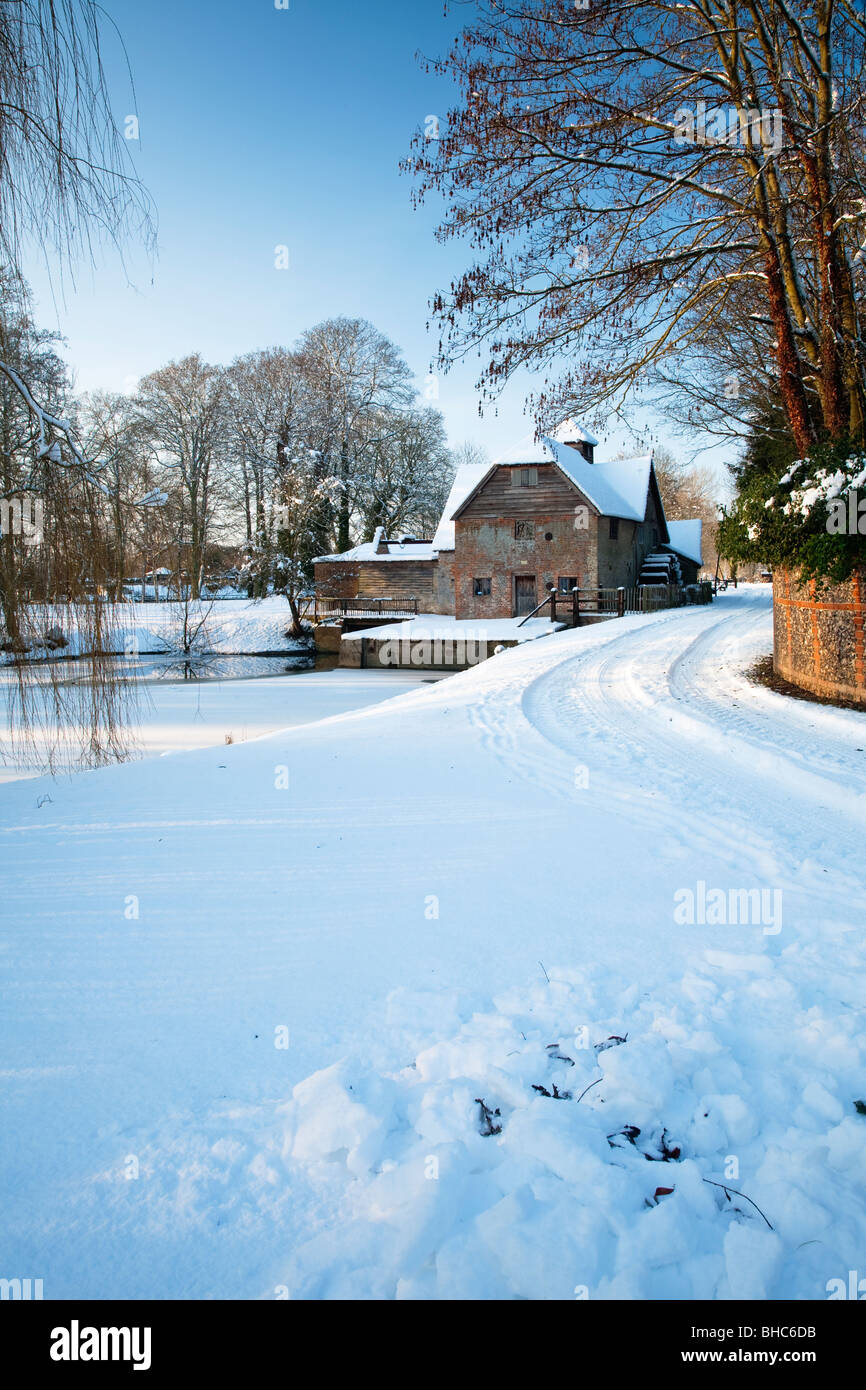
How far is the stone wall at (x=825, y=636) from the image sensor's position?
9.95 meters

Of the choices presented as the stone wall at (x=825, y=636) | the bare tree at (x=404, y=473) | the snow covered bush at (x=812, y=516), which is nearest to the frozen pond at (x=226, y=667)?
the bare tree at (x=404, y=473)

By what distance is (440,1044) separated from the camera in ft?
10.1

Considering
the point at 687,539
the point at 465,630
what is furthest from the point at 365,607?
the point at 687,539

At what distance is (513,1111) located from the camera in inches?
107

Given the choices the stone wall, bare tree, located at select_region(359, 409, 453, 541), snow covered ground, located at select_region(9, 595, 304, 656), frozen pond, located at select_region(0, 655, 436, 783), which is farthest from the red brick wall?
the stone wall

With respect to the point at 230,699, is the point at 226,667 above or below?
above

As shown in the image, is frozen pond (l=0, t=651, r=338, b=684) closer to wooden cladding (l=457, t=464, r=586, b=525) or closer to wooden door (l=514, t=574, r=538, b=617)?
wooden door (l=514, t=574, r=538, b=617)

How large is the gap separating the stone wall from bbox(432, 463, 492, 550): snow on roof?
25694 mm

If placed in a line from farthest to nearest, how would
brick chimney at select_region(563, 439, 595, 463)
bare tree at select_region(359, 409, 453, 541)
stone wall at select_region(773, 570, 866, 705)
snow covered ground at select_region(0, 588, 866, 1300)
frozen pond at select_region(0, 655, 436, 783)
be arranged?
1. bare tree at select_region(359, 409, 453, 541)
2. brick chimney at select_region(563, 439, 595, 463)
3. frozen pond at select_region(0, 655, 436, 783)
4. stone wall at select_region(773, 570, 866, 705)
5. snow covered ground at select_region(0, 588, 866, 1300)

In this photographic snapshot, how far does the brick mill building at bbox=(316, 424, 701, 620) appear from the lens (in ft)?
108

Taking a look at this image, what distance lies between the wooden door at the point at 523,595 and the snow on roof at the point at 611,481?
14.2 feet

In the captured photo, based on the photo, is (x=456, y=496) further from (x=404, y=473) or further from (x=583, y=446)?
(x=404, y=473)

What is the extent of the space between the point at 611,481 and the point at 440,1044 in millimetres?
39139
